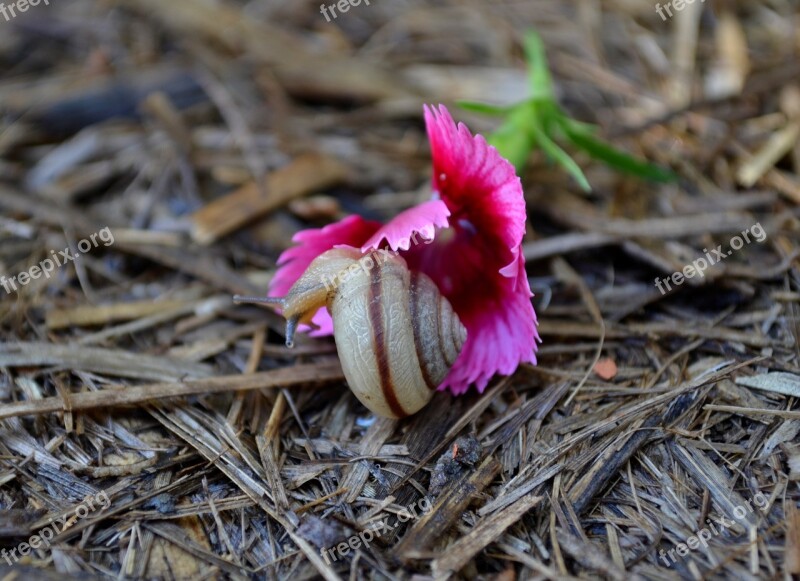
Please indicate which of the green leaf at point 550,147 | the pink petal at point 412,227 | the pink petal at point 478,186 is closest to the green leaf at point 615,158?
the green leaf at point 550,147

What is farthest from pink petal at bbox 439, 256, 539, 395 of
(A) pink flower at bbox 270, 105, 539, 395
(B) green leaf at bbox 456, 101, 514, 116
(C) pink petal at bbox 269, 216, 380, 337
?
(B) green leaf at bbox 456, 101, 514, 116

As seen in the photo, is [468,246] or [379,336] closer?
[379,336]

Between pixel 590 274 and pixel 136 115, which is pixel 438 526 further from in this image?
pixel 136 115

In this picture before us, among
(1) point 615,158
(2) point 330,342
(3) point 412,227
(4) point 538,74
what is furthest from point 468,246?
(4) point 538,74

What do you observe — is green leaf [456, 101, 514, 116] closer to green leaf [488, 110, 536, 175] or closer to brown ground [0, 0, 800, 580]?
green leaf [488, 110, 536, 175]

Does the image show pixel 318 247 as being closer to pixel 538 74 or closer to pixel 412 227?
pixel 412 227

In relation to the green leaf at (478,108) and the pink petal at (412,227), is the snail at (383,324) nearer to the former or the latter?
the pink petal at (412,227)
